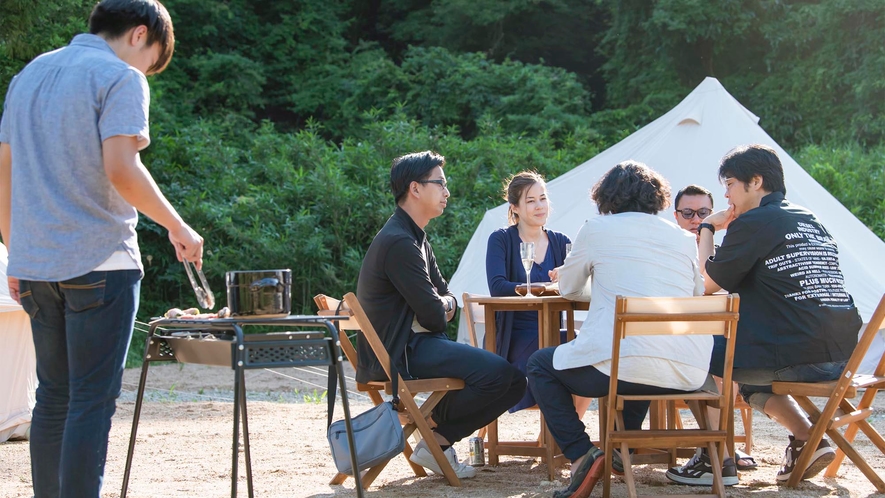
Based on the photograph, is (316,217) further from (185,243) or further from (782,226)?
(185,243)

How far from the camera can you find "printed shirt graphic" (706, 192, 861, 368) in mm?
3510

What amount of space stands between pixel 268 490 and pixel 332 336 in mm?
1299

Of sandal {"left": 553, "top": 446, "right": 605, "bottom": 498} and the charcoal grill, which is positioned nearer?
the charcoal grill

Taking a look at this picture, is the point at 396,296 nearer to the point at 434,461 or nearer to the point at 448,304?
the point at 448,304

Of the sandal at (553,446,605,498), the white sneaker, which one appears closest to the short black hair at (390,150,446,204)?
the white sneaker

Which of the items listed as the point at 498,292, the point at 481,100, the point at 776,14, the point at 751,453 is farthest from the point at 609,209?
the point at 776,14

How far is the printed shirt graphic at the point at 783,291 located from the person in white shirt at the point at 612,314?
0.21 meters

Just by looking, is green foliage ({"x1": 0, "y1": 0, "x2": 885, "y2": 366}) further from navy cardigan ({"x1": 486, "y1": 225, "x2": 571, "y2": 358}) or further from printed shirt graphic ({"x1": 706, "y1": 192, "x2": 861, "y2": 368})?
printed shirt graphic ({"x1": 706, "y1": 192, "x2": 861, "y2": 368})

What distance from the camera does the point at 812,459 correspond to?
11.7 feet

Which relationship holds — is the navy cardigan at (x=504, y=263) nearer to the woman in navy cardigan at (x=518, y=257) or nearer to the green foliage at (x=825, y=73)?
the woman in navy cardigan at (x=518, y=257)

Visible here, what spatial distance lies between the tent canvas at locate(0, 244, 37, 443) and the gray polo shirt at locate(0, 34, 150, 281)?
100 inches

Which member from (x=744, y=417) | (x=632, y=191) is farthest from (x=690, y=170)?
(x=632, y=191)

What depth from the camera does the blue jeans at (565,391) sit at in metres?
3.36

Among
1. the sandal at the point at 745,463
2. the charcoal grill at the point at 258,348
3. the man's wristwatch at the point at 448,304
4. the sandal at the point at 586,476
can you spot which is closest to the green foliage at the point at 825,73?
the sandal at the point at 745,463
